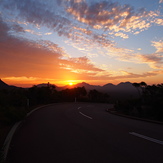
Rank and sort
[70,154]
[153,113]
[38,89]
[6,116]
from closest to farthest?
[70,154] < [6,116] < [153,113] < [38,89]

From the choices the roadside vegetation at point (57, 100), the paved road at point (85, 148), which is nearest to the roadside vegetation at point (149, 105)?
the roadside vegetation at point (57, 100)

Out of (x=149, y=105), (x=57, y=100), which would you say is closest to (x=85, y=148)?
(x=149, y=105)

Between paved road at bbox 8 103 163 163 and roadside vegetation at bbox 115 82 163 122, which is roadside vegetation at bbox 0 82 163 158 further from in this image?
paved road at bbox 8 103 163 163

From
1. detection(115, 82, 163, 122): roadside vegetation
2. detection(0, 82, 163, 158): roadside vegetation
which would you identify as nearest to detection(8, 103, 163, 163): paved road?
detection(0, 82, 163, 158): roadside vegetation

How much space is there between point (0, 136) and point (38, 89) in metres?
20.7

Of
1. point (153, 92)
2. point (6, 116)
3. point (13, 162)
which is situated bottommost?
point (13, 162)

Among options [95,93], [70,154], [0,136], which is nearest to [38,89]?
[95,93]

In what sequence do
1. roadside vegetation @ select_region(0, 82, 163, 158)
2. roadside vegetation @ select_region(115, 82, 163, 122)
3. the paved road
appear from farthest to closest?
roadside vegetation @ select_region(115, 82, 163, 122) < roadside vegetation @ select_region(0, 82, 163, 158) < the paved road

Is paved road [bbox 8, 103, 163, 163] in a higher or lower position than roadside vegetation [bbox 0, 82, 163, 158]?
lower

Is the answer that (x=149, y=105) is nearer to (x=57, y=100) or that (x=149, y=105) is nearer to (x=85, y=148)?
(x=85, y=148)

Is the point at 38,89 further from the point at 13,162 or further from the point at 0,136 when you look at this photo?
the point at 13,162

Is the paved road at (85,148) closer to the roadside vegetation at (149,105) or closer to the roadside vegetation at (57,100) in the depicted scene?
the roadside vegetation at (57,100)

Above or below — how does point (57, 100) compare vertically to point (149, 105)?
above

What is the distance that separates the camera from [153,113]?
14.4m
